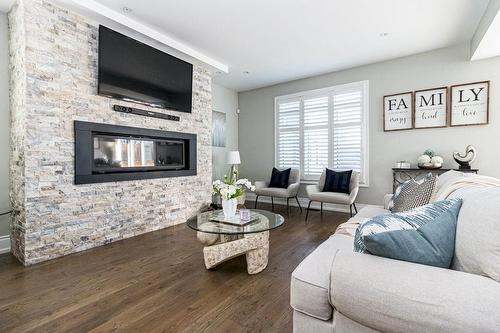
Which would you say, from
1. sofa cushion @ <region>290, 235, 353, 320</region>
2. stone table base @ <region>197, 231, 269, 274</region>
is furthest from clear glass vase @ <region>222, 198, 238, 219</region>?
sofa cushion @ <region>290, 235, 353, 320</region>

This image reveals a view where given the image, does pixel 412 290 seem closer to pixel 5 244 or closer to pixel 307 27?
pixel 307 27

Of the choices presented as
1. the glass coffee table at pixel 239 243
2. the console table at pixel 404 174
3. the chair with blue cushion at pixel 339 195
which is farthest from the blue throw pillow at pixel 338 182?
the glass coffee table at pixel 239 243

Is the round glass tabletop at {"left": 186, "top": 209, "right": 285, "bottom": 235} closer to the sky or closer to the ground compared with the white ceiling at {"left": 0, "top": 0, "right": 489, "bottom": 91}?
closer to the ground

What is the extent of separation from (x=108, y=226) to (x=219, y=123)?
3.36 metres

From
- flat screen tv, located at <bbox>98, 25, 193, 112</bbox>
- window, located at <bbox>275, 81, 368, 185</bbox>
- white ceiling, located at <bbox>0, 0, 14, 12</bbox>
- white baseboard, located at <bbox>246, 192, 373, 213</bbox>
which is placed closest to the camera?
white ceiling, located at <bbox>0, 0, 14, 12</bbox>

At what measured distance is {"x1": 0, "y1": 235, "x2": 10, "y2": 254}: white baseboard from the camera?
2733 millimetres

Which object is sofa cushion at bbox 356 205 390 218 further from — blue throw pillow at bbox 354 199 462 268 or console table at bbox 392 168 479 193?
console table at bbox 392 168 479 193

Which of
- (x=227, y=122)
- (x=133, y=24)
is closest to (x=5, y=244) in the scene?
(x=133, y=24)

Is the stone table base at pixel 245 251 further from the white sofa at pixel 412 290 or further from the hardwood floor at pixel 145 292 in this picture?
the white sofa at pixel 412 290

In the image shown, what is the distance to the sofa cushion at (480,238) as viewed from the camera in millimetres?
886

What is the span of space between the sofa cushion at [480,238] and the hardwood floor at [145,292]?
41.0 inches

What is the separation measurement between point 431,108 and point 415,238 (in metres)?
3.98

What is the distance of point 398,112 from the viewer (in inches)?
169

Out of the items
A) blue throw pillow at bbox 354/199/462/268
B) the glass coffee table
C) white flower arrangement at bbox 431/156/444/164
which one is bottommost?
the glass coffee table
